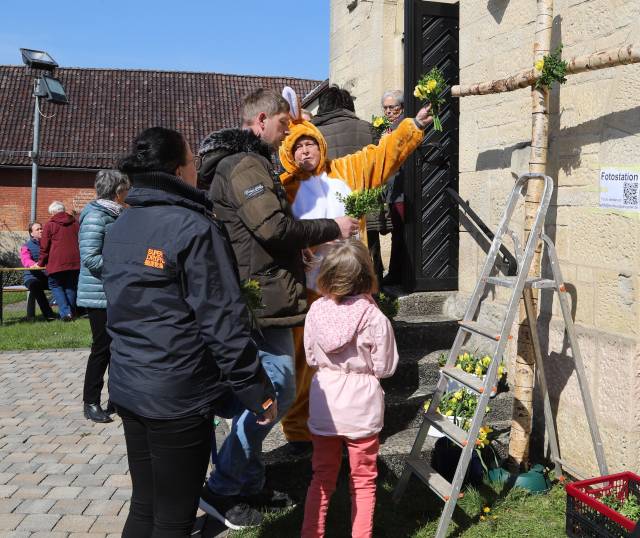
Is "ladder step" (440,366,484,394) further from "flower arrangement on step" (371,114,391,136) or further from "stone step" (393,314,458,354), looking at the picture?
"flower arrangement on step" (371,114,391,136)

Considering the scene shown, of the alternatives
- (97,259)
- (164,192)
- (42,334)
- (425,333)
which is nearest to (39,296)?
(42,334)

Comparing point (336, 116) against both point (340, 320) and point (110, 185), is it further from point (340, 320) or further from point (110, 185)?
point (340, 320)

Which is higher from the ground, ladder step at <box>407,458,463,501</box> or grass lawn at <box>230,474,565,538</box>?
ladder step at <box>407,458,463,501</box>

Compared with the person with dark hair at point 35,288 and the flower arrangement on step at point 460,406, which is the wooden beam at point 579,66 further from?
the person with dark hair at point 35,288

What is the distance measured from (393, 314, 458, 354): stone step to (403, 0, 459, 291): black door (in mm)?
491

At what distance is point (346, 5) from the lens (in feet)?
25.8

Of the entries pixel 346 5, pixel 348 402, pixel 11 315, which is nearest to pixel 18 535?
pixel 348 402

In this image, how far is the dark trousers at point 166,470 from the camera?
101 inches

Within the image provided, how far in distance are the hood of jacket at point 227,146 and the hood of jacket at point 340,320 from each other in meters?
0.94

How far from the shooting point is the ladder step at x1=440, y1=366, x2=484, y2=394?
3.51m

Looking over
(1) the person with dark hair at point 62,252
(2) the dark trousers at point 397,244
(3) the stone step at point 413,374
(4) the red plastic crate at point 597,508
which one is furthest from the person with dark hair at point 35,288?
(4) the red plastic crate at point 597,508

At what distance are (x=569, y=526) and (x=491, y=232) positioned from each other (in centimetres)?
214

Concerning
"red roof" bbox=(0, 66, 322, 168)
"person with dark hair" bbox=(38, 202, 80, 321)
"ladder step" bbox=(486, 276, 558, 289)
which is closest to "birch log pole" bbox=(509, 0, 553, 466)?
"ladder step" bbox=(486, 276, 558, 289)

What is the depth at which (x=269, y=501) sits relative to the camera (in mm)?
3863
